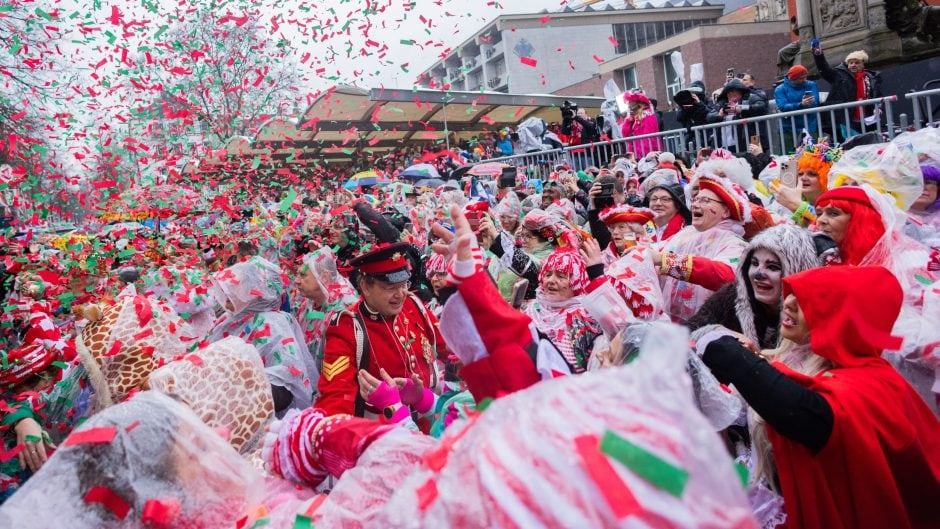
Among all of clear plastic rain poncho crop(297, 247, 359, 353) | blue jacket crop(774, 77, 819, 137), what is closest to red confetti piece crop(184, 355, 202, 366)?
clear plastic rain poncho crop(297, 247, 359, 353)

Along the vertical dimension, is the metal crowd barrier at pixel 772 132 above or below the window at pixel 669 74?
below

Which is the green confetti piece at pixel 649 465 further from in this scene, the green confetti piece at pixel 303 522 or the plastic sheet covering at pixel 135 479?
the plastic sheet covering at pixel 135 479

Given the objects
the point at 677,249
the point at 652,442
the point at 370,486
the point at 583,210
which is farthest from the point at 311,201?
the point at 652,442

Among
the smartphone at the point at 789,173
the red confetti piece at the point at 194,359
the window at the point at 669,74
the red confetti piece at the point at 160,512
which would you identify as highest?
the window at the point at 669,74

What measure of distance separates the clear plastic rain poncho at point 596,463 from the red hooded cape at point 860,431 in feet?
3.97

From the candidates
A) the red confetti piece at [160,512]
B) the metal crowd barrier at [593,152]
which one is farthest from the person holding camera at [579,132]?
the red confetti piece at [160,512]

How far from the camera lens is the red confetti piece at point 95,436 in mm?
1428

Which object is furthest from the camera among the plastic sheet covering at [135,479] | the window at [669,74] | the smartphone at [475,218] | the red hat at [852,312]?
the window at [669,74]

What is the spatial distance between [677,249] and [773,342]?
144cm

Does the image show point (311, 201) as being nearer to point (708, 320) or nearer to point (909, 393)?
point (708, 320)

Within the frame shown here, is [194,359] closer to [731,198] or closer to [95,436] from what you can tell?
[95,436]

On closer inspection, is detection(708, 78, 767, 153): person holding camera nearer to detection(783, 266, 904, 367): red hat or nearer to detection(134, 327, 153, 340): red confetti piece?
detection(783, 266, 904, 367): red hat

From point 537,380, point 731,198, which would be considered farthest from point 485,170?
point 537,380

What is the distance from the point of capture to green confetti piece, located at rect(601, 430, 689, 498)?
2.90ft
